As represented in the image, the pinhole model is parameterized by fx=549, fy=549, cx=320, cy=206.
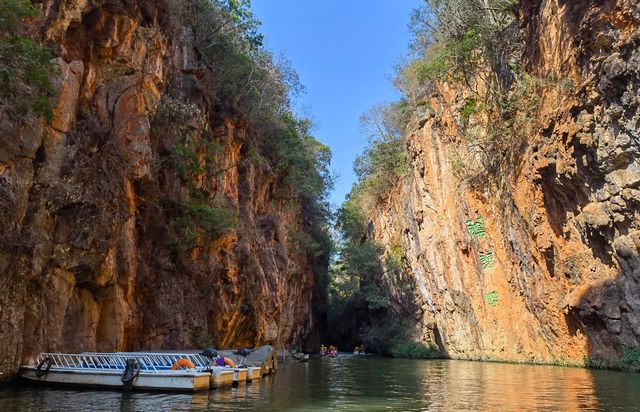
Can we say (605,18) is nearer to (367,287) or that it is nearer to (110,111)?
(110,111)

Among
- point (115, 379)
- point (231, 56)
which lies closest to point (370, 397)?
point (115, 379)

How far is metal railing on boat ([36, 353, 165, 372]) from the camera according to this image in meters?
14.9

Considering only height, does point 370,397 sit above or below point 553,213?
below

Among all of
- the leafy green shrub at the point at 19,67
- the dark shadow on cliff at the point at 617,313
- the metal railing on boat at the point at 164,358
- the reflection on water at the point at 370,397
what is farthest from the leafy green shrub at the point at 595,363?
the leafy green shrub at the point at 19,67

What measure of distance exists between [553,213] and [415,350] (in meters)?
19.3

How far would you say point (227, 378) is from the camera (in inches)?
655

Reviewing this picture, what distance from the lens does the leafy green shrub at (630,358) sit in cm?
2202

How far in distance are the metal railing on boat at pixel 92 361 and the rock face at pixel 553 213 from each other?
61.0 feet

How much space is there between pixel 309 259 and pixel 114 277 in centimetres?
3192

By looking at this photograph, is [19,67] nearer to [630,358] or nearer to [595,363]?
[630,358]

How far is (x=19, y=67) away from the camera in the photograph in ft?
38.6

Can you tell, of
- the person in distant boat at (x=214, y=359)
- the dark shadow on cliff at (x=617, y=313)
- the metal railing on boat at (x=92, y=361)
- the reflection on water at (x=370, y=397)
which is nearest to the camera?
the reflection on water at (x=370, y=397)

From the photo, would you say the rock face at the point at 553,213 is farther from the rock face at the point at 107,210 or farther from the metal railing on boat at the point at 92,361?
the metal railing on boat at the point at 92,361

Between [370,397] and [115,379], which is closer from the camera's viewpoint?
A: [115,379]
